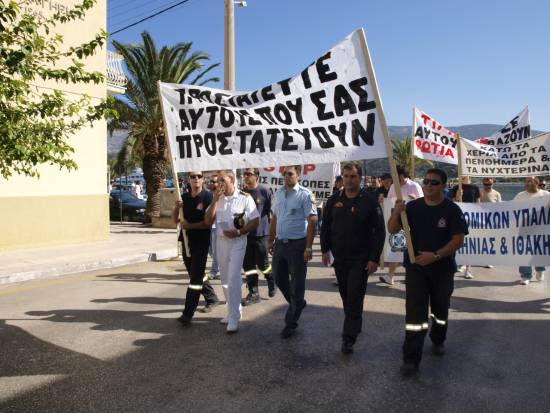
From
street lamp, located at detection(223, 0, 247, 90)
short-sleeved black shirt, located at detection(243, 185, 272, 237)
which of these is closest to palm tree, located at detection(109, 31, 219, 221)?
street lamp, located at detection(223, 0, 247, 90)

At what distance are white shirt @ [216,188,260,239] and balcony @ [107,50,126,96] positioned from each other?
43.4ft

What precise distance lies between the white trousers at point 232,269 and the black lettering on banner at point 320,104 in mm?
1649

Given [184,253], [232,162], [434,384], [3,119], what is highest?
[3,119]

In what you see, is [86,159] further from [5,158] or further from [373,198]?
[373,198]

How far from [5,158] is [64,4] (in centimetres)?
888

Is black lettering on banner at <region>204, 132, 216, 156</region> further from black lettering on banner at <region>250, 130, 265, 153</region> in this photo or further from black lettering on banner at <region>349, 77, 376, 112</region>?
black lettering on banner at <region>349, 77, 376, 112</region>

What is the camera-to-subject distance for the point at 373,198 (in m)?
4.71

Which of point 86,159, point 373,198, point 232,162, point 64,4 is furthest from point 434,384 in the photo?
point 64,4

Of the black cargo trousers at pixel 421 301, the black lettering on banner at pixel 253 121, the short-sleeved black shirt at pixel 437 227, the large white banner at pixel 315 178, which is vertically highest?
the black lettering on banner at pixel 253 121

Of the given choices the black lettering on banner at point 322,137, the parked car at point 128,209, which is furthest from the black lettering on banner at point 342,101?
the parked car at point 128,209

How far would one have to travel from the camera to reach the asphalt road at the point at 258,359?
3.65m

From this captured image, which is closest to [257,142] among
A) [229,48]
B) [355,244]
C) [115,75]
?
[355,244]

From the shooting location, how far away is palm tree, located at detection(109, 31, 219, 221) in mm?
19188

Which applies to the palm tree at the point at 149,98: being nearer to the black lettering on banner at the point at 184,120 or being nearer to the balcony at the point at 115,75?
the balcony at the point at 115,75
